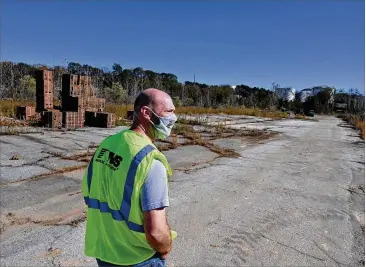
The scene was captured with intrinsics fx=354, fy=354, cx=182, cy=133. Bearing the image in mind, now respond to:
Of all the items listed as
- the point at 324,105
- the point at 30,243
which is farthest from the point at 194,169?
the point at 324,105

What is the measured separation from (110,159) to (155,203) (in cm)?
32

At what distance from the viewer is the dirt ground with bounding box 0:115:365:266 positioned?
12.0ft

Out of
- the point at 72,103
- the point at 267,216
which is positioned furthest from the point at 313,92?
the point at 267,216

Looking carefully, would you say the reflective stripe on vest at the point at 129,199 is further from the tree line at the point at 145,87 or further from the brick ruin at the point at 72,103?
the tree line at the point at 145,87

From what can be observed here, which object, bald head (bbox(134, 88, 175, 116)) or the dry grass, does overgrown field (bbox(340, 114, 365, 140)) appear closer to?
the dry grass

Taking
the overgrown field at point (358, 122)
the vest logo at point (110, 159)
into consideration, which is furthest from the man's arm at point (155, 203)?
the overgrown field at point (358, 122)

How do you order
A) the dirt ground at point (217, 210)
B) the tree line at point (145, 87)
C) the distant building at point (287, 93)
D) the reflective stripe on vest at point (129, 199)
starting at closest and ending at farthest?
the reflective stripe on vest at point (129, 199) < the dirt ground at point (217, 210) < the tree line at point (145, 87) < the distant building at point (287, 93)

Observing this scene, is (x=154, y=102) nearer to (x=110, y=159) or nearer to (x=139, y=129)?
(x=139, y=129)

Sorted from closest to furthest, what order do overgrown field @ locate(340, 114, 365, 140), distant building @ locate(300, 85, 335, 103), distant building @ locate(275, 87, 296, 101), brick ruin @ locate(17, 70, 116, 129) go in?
brick ruin @ locate(17, 70, 116, 129), overgrown field @ locate(340, 114, 365, 140), distant building @ locate(300, 85, 335, 103), distant building @ locate(275, 87, 296, 101)

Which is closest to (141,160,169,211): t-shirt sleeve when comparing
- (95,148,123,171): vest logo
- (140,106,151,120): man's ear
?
(95,148,123,171): vest logo

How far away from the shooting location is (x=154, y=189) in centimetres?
168

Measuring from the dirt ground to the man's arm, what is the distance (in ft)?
6.14

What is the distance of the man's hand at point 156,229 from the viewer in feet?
5.52

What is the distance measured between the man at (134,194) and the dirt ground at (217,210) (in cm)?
170
